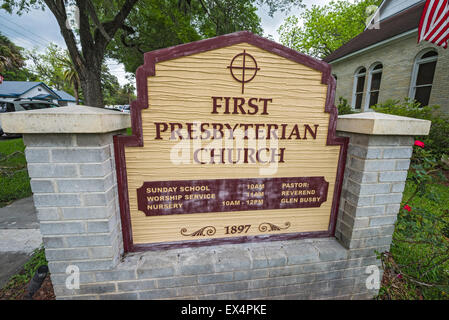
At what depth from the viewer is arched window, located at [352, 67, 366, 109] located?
1099cm

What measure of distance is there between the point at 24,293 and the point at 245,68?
282cm

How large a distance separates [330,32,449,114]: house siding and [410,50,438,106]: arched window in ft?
0.49

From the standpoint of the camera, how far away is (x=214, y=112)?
1.63m

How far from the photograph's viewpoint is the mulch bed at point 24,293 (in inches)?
73.0

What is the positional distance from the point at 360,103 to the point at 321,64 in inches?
471

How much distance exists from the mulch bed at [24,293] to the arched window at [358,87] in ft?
44.4

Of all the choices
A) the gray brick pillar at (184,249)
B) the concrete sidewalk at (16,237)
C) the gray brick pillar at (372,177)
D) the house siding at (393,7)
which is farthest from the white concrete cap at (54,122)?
the house siding at (393,7)

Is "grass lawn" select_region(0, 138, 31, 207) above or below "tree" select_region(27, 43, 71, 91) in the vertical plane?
below

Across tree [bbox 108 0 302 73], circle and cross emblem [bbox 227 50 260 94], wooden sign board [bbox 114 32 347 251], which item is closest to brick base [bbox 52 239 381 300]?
wooden sign board [bbox 114 32 347 251]

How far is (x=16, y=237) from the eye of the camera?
2.77 metres

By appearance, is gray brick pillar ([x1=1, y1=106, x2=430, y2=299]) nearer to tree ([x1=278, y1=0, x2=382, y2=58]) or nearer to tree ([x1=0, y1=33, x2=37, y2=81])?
tree ([x1=278, y1=0, x2=382, y2=58])

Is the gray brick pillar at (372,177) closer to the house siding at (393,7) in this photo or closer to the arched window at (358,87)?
the arched window at (358,87)

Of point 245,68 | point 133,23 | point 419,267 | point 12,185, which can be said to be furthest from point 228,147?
point 133,23

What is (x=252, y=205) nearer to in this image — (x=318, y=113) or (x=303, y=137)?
(x=303, y=137)
